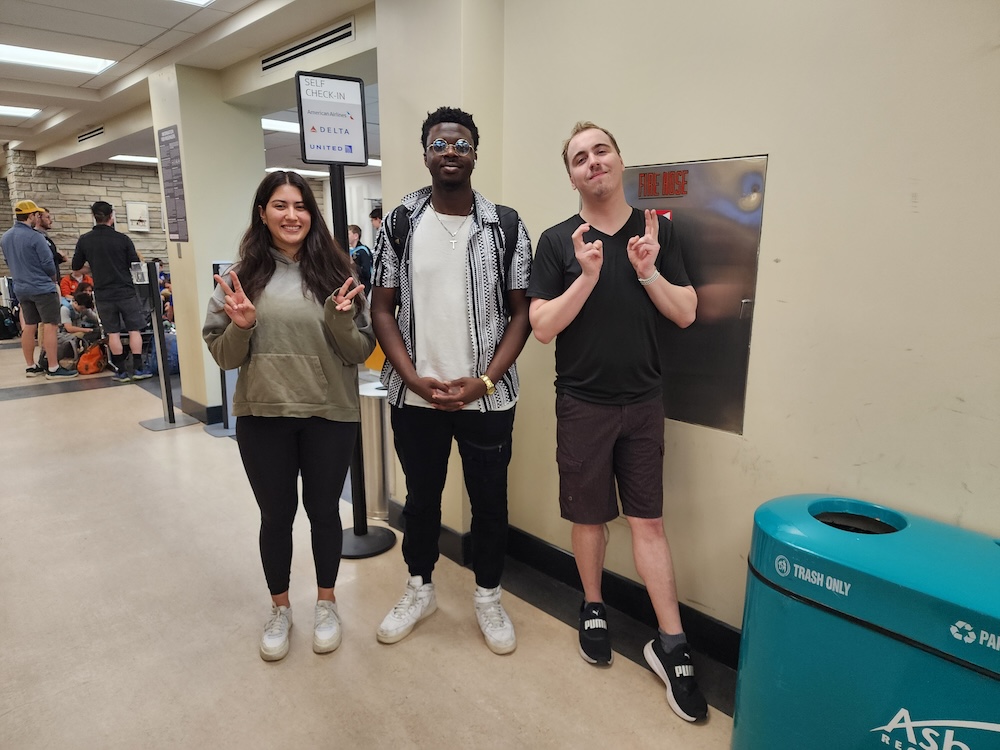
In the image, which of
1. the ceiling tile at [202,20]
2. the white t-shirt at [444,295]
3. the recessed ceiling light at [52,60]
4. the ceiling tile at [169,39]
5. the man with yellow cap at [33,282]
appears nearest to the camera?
the white t-shirt at [444,295]

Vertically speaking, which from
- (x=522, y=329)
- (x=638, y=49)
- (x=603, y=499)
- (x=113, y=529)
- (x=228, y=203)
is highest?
(x=638, y=49)

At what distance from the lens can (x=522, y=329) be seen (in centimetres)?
194

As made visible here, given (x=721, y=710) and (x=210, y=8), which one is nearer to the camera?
(x=721, y=710)

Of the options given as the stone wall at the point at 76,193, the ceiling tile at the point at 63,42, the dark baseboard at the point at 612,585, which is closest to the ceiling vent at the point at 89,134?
the stone wall at the point at 76,193

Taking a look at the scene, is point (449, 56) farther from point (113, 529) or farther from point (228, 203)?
point (228, 203)

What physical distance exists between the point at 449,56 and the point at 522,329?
112 centimetres

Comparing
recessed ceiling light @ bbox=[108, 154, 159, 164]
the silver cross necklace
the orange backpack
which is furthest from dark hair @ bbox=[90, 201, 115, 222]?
the silver cross necklace

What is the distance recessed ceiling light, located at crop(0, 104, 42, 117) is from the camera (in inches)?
250

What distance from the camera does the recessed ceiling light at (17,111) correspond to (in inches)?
250

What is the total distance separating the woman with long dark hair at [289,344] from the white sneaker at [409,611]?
0.48m

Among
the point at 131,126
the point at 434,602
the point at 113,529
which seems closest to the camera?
the point at 434,602

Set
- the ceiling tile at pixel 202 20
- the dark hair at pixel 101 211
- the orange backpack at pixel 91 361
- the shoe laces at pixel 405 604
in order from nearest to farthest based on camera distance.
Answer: the shoe laces at pixel 405 604 < the ceiling tile at pixel 202 20 < the dark hair at pixel 101 211 < the orange backpack at pixel 91 361

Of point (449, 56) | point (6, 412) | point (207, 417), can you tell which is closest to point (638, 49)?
point (449, 56)

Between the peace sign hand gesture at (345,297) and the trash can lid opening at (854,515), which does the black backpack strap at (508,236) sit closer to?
the peace sign hand gesture at (345,297)
